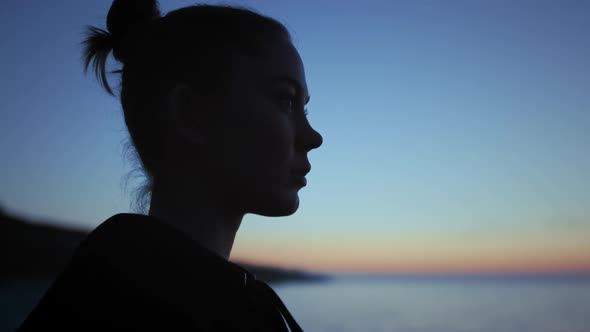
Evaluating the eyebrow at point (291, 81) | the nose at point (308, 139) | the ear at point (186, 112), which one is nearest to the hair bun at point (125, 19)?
the ear at point (186, 112)

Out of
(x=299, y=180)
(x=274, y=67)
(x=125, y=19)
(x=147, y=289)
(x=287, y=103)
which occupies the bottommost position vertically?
(x=147, y=289)

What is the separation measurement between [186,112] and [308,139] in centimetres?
42

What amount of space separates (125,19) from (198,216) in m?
0.87

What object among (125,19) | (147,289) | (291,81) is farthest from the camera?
(125,19)

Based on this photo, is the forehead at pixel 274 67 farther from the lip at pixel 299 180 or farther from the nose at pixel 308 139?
the lip at pixel 299 180

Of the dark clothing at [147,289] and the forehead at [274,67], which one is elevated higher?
the forehead at [274,67]

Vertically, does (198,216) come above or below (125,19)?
below

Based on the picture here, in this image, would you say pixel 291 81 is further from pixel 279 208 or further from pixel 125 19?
pixel 125 19

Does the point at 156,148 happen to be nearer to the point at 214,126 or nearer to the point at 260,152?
the point at 214,126

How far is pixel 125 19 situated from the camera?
1492mm

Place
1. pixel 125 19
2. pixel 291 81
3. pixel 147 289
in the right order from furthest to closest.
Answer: pixel 125 19
pixel 291 81
pixel 147 289

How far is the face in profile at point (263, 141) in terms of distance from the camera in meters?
1.20

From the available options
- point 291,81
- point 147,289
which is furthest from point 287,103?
point 147,289

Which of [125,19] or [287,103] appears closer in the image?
[287,103]
